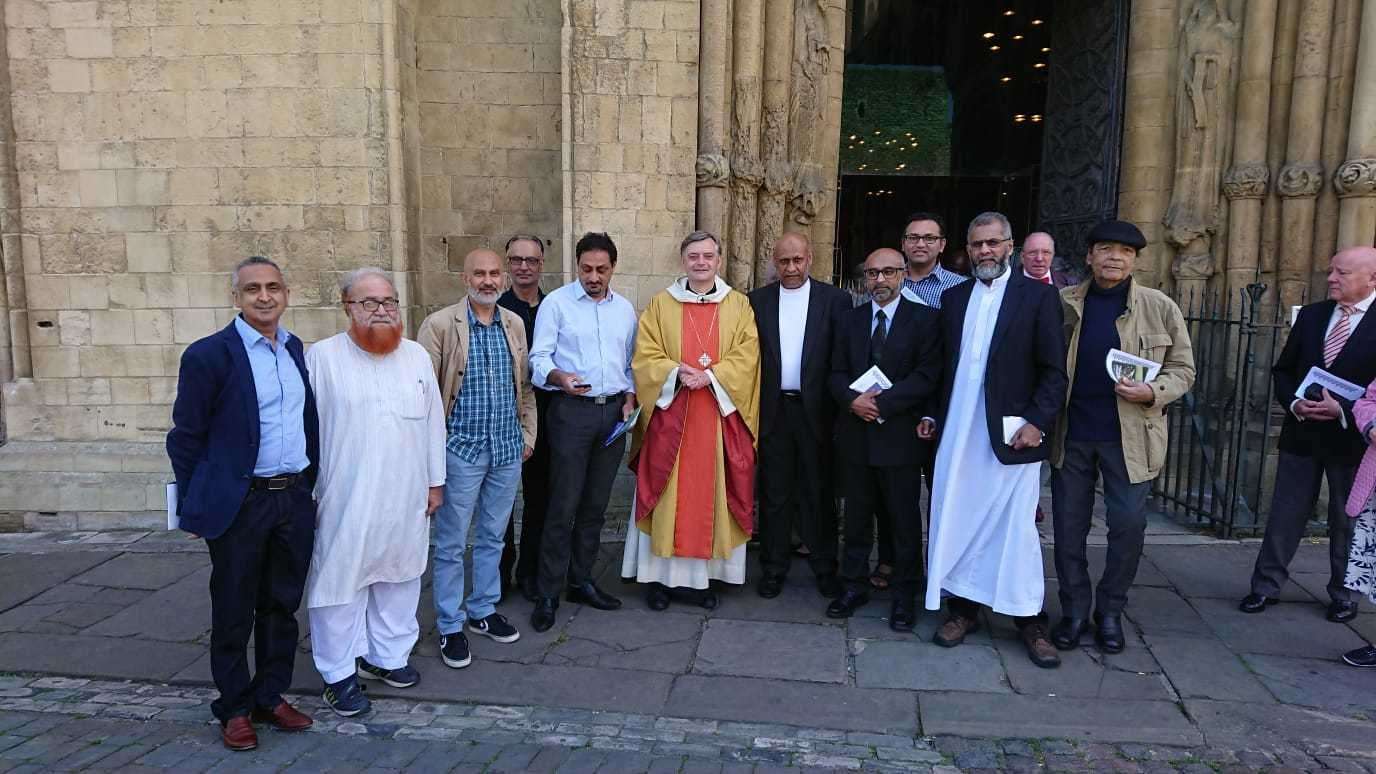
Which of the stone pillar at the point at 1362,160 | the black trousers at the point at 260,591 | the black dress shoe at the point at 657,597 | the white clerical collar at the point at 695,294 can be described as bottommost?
the black dress shoe at the point at 657,597

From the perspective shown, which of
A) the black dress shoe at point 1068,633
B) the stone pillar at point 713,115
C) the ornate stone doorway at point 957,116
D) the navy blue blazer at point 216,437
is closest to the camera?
the navy blue blazer at point 216,437

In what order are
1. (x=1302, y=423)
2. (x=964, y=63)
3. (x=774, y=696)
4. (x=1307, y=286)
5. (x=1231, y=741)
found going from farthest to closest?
(x=964, y=63) → (x=1307, y=286) → (x=1302, y=423) → (x=774, y=696) → (x=1231, y=741)

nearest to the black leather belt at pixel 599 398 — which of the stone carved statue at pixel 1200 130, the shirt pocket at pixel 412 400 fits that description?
the shirt pocket at pixel 412 400

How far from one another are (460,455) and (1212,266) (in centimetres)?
653

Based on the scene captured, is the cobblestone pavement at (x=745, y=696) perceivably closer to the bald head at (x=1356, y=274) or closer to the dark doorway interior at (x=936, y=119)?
the bald head at (x=1356, y=274)

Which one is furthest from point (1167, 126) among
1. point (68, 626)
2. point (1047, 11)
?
point (68, 626)

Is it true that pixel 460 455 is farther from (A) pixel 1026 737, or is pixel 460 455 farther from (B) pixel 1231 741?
(B) pixel 1231 741

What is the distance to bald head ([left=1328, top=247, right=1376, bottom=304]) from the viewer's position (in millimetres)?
4426

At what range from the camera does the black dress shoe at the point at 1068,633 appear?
14.0 feet

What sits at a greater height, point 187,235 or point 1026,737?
point 187,235

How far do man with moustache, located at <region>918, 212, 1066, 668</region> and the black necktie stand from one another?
293 mm

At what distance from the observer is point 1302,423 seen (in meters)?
4.65

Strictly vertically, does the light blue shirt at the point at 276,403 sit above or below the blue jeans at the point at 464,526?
above

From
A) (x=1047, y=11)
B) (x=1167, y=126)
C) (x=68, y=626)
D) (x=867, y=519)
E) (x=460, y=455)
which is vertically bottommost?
(x=68, y=626)
